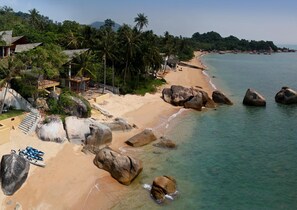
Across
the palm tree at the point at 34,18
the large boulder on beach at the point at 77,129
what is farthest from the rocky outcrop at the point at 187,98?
the palm tree at the point at 34,18

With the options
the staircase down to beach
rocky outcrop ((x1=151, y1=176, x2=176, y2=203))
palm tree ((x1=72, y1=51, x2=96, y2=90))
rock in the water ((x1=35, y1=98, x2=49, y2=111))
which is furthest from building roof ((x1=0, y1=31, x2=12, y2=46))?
rocky outcrop ((x1=151, y1=176, x2=176, y2=203))

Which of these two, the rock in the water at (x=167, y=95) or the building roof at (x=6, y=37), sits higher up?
the building roof at (x=6, y=37)

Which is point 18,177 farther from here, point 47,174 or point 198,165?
point 198,165

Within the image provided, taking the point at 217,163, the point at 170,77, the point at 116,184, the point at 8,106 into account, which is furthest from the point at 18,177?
the point at 170,77

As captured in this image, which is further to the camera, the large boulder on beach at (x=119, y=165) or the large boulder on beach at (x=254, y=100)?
the large boulder on beach at (x=254, y=100)

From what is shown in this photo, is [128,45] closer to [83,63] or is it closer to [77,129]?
[83,63]

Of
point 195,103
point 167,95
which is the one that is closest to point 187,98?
point 195,103

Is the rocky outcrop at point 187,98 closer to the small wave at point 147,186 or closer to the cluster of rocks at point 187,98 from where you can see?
the cluster of rocks at point 187,98
